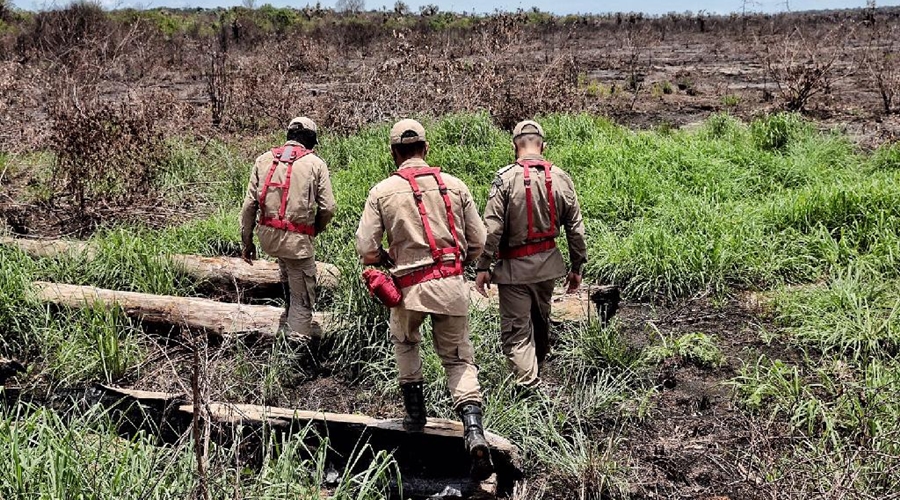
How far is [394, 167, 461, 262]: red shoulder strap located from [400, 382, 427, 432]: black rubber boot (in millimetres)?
728

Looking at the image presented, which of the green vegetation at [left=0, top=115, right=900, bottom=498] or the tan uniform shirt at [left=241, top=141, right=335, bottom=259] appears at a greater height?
the tan uniform shirt at [left=241, top=141, right=335, bottom=259]

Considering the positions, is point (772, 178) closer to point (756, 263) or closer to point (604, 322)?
point (756, 263)

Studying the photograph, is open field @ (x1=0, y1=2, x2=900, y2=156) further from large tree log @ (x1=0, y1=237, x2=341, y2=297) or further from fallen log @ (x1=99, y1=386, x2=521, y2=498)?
fallen log @ (x1=99, y1=386, x2=521, y2=498)

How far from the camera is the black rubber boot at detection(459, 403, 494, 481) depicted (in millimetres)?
3607

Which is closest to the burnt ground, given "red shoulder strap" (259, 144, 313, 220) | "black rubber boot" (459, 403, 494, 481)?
"red shoulder strap" (259, 144, 313, 220)

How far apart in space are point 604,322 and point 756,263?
167 centimetres

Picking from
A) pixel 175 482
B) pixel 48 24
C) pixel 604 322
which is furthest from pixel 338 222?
pixel 48 24

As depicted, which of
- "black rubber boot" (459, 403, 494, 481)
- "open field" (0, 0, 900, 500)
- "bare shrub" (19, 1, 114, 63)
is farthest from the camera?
"bare shrub" (19, 1, 114, 63)

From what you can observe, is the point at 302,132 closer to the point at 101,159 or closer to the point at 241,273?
the point at 241,273

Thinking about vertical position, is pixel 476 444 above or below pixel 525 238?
below

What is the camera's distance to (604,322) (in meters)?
5.60

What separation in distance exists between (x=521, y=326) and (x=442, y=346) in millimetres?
745

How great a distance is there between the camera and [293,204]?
5254 mm

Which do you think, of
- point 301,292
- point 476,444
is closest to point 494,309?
point 301,292
